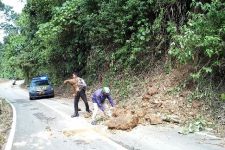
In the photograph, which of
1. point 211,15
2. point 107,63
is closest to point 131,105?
point 211,15

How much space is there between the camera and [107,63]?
25.8m

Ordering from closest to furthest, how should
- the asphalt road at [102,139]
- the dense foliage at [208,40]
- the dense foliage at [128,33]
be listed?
the asphalt road at [102,139], the dense foliage at [208,40], the dense foliage at [128,33]

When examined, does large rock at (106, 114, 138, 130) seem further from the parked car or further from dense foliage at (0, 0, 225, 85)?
the parked car

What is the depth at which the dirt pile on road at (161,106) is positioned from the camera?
41.9 feet

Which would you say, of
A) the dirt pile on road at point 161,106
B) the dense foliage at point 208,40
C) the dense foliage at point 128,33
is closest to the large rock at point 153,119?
the dirt pile on road at point 161,106

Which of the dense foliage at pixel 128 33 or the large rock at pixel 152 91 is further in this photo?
the large rock at pixel 152 91

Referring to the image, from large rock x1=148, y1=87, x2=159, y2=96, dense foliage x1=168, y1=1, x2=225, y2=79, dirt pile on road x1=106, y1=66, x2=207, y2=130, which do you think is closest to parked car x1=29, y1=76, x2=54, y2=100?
dirt pile on road x1=106, y1=66, x2=207, y2=130

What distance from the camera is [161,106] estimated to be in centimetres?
1470

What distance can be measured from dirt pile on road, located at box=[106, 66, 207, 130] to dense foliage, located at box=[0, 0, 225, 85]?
108cm

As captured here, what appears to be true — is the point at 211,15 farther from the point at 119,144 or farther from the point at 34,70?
the point at 34,70

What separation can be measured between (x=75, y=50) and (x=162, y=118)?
18.6 metres

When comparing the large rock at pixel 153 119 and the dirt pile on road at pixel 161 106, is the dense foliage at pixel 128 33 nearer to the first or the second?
the dirt pile on road at pixel 161 106

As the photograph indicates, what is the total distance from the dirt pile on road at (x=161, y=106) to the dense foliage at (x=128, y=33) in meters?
1.08

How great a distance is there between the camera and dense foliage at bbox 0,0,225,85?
14.2 meters
